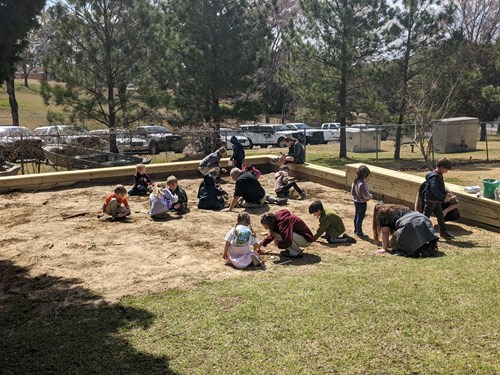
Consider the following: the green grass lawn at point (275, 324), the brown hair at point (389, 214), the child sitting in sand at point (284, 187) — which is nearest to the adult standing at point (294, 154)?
the child sitting in sand at point (284, 187)

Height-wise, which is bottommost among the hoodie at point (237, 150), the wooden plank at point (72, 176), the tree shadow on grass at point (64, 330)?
the tree shadow on grass at point (64, 330)

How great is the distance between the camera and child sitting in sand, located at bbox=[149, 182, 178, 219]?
34.1 ft

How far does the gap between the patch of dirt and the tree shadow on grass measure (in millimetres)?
380

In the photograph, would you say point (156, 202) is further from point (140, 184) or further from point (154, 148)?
point (154, 148)

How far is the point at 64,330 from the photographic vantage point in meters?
5.33

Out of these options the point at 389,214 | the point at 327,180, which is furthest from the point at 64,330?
the point at 327,180

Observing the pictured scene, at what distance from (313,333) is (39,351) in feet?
8.32

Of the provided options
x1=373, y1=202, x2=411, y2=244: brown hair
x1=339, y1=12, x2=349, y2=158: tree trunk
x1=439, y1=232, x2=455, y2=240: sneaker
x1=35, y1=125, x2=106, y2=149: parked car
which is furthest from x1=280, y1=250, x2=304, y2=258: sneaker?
x1=339, y1=12, x2=349, y2=158: tree trunk

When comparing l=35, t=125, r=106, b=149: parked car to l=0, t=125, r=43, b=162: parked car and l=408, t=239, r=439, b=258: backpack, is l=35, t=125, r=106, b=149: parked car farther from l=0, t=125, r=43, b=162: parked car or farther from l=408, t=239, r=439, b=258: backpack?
l=408, t=239, r=439, b=258: backpack

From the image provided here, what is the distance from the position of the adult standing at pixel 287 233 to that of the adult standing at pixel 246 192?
3105mm

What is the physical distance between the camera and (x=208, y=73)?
79.6ft

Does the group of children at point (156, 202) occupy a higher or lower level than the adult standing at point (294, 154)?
lower

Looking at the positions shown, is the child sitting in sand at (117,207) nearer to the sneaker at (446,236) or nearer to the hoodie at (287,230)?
the hoodie at (287,230)

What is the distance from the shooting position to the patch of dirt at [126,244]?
7.16 meters
